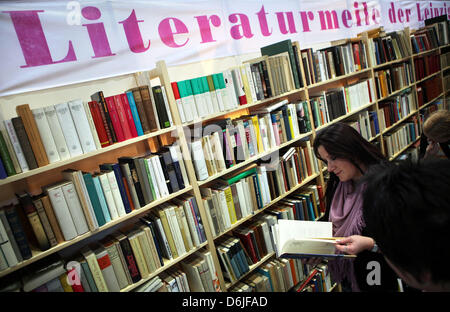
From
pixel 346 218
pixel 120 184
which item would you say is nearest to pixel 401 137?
pixel 346 218

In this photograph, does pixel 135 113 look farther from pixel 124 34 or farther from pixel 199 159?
pixel 124 34

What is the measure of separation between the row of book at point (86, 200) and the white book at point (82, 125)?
0.15 metres

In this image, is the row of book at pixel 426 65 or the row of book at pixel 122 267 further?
the row of book at pixel 426 65

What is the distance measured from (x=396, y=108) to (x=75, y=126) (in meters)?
3.73

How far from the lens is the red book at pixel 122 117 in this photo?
1.44 m

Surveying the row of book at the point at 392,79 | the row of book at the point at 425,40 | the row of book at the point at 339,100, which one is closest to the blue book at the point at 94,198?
the row of book at the point at 339,100

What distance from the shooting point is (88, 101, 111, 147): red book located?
1.37 meters

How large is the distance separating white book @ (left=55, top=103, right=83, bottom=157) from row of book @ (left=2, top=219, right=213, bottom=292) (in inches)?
21.9

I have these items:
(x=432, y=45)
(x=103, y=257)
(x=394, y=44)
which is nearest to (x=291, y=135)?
(x=103, y=257)

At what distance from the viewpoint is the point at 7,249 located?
1.17 meters

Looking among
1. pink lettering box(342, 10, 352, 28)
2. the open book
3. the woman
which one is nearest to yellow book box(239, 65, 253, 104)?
the woman

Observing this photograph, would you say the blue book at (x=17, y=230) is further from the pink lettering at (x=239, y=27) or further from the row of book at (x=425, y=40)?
the row of book at (x=425, y=40)

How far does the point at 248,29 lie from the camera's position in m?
2.37

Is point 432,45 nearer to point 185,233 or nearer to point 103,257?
point 185,233
